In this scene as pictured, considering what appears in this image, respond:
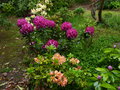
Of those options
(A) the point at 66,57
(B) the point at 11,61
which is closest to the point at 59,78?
(A) the point at 66,57

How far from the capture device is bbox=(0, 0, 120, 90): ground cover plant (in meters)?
3.09

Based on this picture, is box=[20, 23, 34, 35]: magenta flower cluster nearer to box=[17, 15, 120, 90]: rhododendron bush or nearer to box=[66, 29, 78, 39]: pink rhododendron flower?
box=[17, 15, 120, 90]: rhododendron bush

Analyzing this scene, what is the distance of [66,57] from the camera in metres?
4.57

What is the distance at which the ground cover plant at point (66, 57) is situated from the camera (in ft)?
10.1

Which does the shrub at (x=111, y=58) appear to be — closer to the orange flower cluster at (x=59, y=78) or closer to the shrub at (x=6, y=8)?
the orange flower cluster at (x=59, y=78)

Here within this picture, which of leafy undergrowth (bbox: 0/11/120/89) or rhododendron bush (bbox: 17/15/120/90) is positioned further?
leafy undergrowth (bbox: 0/11/120/89)

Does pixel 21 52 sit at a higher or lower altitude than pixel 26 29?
lower

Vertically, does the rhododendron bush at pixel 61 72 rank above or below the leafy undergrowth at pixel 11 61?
above

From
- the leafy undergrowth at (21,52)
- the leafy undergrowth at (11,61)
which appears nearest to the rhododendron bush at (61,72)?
the leafy undergrowth at (21,52)

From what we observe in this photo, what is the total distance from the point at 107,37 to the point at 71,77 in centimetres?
329

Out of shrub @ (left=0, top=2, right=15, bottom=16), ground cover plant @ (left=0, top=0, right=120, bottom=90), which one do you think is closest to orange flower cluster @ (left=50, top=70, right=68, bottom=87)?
ground cover plant @ (left=0, top=0, right=120, bottom=90)

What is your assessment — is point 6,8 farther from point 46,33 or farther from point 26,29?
point 26,29

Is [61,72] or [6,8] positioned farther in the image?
[6,8]

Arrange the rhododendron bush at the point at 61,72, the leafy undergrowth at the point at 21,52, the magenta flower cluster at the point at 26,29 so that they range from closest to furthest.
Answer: the rhododendron bush at the point at 61,72, the magenta flower cluster at the point at 26,29, the leafy undergrowth at the point at 21,52
